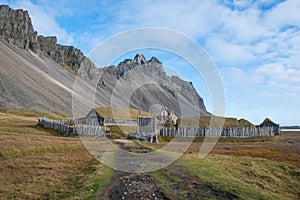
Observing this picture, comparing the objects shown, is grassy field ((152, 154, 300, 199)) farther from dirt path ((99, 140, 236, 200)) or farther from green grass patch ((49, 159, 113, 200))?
green grass patch ((49, 159, 113, 200))

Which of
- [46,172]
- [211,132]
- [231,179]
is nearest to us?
[231,179]

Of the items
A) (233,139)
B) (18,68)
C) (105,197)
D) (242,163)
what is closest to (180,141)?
(233,139)

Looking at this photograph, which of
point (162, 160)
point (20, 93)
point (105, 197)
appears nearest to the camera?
point (105, 197)

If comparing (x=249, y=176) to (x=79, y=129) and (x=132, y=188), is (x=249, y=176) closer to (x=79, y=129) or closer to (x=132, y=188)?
(x=132, y=188)

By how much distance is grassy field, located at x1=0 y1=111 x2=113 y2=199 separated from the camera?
1852 cm

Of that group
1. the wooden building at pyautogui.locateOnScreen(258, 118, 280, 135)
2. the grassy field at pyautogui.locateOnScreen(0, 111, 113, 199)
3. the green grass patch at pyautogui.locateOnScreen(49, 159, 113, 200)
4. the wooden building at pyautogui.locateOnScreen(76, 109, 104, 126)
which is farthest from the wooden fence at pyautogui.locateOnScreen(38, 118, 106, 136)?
the wooden building at pyautogui.locateOnScreen(258, 118, 280, 135)

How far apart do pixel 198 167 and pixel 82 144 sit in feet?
65.1

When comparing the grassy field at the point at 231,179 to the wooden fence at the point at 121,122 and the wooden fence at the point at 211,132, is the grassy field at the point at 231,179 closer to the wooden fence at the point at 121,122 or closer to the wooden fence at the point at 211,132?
the wooden fence at the point at 211,132

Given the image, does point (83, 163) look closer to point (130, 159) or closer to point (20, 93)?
point (130, 159)

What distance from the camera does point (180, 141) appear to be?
2174 inches

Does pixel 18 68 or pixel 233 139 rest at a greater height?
pixel 18 68

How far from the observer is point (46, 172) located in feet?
78.1

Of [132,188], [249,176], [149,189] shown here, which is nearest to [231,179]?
[249,176]

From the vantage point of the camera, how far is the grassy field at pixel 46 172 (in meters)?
18.5
